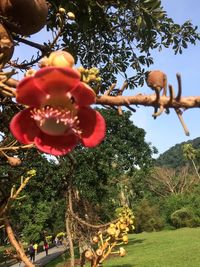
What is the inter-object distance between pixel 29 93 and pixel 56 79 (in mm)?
83

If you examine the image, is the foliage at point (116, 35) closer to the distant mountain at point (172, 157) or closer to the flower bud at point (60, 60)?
the flower bud at point (60, 60)

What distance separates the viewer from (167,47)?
5.18 m

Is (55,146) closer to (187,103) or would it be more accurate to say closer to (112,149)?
(187,103)

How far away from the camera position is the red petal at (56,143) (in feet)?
3.36

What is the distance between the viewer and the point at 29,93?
38.6 inches

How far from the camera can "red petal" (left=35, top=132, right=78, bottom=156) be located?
40.3 inches

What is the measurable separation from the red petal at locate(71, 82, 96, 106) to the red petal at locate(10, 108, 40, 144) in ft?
0.43

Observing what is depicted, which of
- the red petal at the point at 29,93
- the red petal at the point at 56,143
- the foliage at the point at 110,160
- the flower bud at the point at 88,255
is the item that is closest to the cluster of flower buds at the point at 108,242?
the flower bud at the point at 88,255

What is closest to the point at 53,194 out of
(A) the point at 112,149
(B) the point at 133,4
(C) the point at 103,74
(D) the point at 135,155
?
(A) the point at 112,149

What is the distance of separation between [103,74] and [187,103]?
4059mm

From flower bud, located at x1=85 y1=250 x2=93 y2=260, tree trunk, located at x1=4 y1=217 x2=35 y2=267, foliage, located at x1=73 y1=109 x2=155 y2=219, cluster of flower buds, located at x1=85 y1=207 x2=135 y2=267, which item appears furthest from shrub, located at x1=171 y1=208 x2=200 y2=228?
flower bud, located at x1=85 y1=250 x2=93 y2=260

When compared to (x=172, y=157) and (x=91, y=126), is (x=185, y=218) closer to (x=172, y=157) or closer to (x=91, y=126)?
(x=91, y=126)

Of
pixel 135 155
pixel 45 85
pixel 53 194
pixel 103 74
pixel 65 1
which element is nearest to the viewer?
pixel 45 85

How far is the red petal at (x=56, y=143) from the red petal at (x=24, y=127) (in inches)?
0.8
